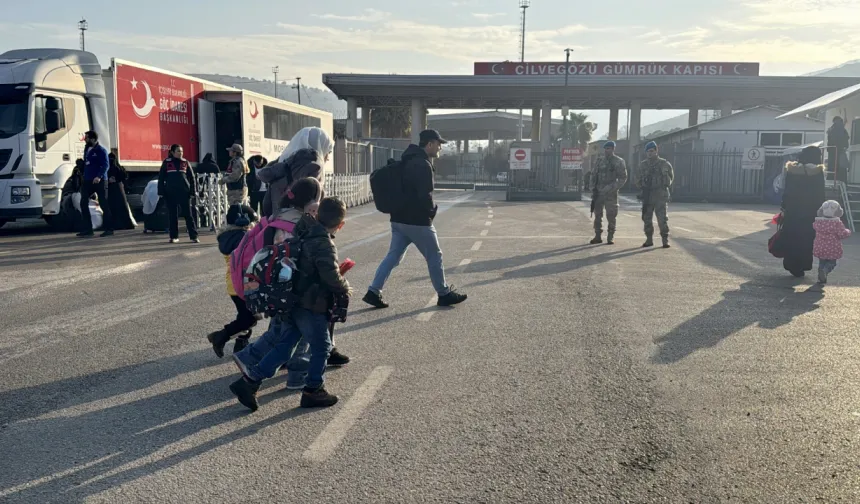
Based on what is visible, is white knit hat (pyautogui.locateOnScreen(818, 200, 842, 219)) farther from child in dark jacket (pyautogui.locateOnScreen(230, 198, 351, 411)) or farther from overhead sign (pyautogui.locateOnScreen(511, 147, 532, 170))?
overhead sign (pyautogui.locateOnScreen(511, 147, 532, 170))

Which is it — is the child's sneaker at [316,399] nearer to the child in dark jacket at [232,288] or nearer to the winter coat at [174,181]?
the child in dark jacket at [232,288]

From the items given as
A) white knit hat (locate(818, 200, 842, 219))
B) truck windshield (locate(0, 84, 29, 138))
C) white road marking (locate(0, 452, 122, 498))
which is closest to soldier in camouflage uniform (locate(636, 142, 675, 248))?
white knit hat (locate(818, 200, 842, 219))

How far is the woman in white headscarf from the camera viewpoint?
550cm

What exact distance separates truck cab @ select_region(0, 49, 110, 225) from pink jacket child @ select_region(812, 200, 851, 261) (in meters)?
14.4

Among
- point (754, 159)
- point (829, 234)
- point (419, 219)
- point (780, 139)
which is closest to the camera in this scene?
point (419, 219)

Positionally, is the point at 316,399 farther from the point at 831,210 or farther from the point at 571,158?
the point at 571,158

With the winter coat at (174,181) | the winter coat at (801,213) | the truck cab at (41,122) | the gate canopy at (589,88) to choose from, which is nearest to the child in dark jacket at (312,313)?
the winter coat at (801,213)

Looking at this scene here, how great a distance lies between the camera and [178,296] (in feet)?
27.6

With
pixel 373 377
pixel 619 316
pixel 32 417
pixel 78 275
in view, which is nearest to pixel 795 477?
pixel 373 377

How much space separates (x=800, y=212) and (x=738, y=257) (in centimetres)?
247

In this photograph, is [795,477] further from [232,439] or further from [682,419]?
[232,439]

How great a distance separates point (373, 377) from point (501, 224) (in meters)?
13.8

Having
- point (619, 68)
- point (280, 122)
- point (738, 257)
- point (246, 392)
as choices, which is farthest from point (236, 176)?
point (619, 68)

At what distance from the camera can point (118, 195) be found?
51.1ft
